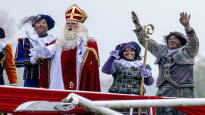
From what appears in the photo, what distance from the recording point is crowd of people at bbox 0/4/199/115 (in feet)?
22.0

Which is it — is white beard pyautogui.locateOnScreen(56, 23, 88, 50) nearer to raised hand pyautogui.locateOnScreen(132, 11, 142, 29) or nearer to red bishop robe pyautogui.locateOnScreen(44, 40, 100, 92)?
red bishop robe pyautogui.locateOnScreen(44, 40, 100, 92)

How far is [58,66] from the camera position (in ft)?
22.2

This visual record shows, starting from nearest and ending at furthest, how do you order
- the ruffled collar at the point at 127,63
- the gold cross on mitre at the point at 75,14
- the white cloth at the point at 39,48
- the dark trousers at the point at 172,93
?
the white cloth at the point at 39,48
the gold cross on mitre at the point at 75,14
the ruffled collar at the point at 127,63
the dark trousers at the point at 172,93

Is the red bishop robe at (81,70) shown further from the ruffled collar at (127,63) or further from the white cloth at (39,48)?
the ruffled collar at (127,63)

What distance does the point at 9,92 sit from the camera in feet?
16.4

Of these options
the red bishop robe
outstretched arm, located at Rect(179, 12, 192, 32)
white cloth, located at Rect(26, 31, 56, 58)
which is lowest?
the red bishop robe

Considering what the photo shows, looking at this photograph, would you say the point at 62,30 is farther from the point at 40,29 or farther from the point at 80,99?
the point at 80,99

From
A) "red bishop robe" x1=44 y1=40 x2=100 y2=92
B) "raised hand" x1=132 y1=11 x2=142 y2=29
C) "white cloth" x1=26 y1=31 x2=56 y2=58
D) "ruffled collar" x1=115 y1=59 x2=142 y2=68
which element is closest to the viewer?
"white cloth" x1=26 y1=31 x2=56 y2=58

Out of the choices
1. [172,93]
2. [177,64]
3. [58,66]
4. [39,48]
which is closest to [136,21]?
[177,64]

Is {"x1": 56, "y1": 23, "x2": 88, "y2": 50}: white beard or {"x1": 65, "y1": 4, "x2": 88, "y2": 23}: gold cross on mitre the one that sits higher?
{"x1": 65, "y1": 4, "x2": 88, "y2": 23}: gold cross on mitre

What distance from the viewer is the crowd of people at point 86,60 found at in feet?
22.0

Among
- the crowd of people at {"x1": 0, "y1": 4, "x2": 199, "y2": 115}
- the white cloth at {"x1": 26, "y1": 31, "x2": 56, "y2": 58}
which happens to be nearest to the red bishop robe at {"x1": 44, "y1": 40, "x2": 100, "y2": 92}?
the crowd of people at {"x1": 0, "y1": 4, "x2": 199, "y2": 115}

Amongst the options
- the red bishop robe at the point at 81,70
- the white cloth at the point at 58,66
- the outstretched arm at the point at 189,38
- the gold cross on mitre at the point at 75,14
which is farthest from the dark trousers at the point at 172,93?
the gold cross on mitre at the point at 75,14

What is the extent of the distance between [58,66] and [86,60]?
402 mm
